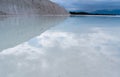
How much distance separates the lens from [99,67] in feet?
8.82

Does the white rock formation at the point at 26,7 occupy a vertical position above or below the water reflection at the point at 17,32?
below

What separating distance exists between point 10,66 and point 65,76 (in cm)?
73

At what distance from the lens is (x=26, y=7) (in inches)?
2467

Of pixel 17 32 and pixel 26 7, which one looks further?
pixel 26 7

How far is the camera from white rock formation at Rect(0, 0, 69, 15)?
51.9 m

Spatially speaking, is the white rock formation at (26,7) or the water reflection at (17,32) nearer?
the water reflection at (17,32)

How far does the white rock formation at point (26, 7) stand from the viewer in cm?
5194

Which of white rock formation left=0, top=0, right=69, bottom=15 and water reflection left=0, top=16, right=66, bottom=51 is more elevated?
water reflection left=0, top=16, right=66, bottom=51

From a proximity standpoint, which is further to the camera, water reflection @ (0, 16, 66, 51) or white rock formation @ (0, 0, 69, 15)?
white rock formation @ (0, 0, 69, 15)

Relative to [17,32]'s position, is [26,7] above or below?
below

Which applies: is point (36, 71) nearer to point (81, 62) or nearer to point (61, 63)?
point (61, 63)

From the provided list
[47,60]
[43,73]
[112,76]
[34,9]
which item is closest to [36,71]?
[43,73]

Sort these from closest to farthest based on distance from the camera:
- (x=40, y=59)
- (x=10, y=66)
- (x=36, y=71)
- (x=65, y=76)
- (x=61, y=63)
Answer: (x=65, y=76) → (x=36, y=71) → (x=10, y=66) → (x=61, y=63) → (x=40, y=59)

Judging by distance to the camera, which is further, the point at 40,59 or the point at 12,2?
the point at 12,2
